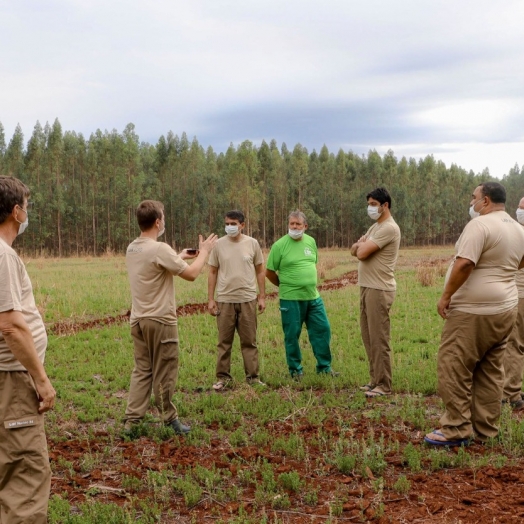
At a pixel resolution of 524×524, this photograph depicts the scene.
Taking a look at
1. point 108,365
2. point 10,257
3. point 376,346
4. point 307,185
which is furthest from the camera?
point 307,185

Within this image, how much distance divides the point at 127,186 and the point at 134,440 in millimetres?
45148

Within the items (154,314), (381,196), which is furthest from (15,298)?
(381,196)

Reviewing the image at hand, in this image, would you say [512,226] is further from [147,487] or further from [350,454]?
[147,487]

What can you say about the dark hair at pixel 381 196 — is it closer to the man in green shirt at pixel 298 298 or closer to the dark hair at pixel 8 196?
the man in green shirt at pixel 298 298

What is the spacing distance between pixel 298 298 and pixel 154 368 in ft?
8.30

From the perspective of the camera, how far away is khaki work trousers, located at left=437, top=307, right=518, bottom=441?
4.69m

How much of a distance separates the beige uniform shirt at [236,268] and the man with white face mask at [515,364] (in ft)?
10.0

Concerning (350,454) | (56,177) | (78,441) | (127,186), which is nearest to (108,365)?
(78,441)

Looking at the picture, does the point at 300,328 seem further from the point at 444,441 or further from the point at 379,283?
the point at 444,441

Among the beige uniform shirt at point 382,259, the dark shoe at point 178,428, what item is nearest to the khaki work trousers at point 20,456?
the dark shoe at point 178,428

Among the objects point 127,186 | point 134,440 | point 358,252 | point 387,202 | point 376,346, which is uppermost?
point 127,186

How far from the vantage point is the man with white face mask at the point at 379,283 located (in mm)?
6320

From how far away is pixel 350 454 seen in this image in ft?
15.1

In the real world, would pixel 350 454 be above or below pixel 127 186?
below
